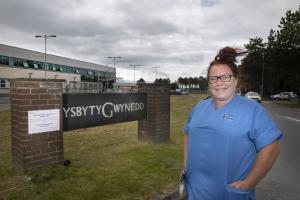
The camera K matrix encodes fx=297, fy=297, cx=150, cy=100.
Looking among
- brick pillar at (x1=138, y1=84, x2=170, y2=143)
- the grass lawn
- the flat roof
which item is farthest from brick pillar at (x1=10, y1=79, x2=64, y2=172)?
the flat roof

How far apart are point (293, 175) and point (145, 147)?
344 cm

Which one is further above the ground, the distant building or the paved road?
the distant building

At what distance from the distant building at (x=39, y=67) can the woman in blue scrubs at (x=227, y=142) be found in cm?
4724

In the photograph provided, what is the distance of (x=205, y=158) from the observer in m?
2.28

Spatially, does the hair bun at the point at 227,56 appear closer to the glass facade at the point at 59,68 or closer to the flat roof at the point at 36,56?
the glass facade at the point at 59,68

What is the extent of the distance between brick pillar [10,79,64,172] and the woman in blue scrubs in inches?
140

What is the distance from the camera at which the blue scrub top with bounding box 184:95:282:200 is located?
2.09m

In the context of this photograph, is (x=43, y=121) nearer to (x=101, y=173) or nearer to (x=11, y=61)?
(x=101, y=173)

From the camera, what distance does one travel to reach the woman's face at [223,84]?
92.7 inches

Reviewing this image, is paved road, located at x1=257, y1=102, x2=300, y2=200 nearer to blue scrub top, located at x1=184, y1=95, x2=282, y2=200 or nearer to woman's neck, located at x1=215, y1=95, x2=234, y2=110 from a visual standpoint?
blue scrub top, located at x1=184, y1=95, x2=282, y2=200

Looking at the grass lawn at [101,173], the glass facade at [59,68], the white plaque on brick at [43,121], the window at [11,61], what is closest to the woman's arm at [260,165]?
the grass lawn at [101,173]

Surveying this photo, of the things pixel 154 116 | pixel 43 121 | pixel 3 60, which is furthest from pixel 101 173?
pixel 3 60

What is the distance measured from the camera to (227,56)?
2.39 m

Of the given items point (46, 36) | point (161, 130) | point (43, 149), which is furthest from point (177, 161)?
point (46, 36)
